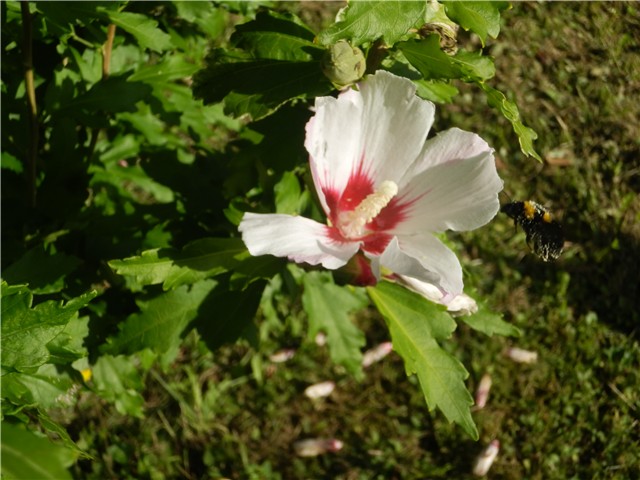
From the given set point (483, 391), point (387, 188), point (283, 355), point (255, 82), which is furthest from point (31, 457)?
point (483, 391)

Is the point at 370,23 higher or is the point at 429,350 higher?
the point at 370,23

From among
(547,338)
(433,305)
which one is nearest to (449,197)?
(433,305)

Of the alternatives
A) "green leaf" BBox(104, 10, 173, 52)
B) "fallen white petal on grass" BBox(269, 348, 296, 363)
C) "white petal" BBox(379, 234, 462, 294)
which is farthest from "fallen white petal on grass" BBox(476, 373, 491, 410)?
"green leaf" BBox(104, 10, 173, 52)

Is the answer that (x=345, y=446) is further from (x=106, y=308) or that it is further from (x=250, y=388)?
(x=106, y=308)

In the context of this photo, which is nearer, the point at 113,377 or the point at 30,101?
the point at 30,101

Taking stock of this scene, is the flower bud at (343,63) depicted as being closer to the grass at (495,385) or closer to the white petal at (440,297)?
the white petal at (440,297)

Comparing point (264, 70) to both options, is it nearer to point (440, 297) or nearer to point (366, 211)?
point (366, 211)

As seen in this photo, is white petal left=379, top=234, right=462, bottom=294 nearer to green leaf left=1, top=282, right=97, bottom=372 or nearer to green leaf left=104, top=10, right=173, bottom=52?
green leaf left=1, top=282, right=97, bottom=372
